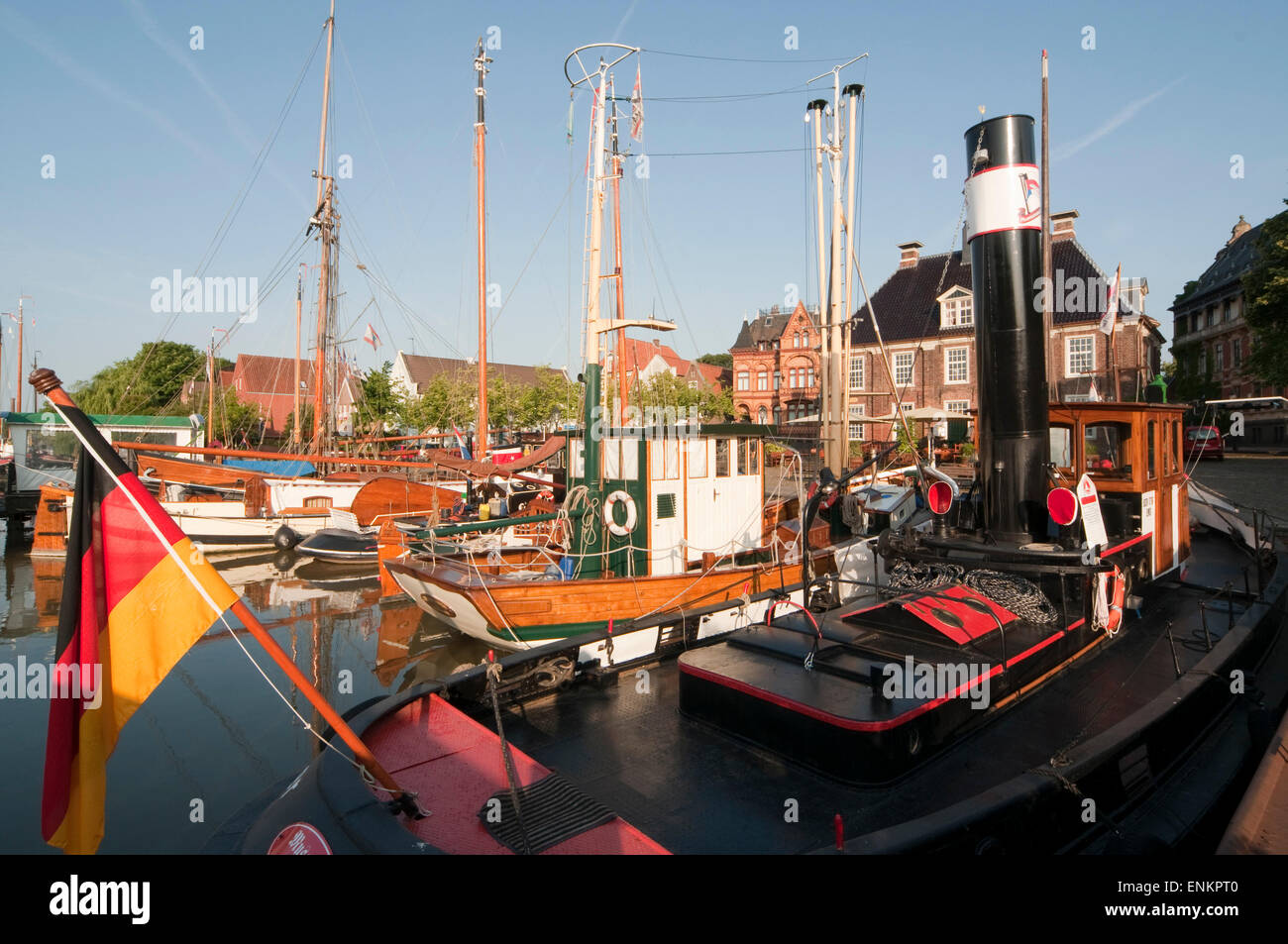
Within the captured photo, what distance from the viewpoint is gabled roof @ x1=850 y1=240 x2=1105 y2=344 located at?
39719 mm

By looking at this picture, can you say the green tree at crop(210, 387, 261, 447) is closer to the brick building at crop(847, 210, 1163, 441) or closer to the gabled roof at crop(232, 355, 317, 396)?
the gabled roof at crop(232, 355, 317, 396)

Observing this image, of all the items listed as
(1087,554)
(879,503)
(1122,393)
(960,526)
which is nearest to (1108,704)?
(1087,554)

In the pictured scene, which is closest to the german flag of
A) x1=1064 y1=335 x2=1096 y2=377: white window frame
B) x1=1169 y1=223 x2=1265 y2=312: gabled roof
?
x1=1064 y1=335 x2=1096 y2=377: white window frame

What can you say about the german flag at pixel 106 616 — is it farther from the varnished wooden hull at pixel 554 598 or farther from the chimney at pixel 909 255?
the chimney at pixel 909 255

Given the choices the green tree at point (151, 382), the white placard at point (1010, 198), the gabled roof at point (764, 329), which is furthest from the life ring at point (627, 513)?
the green tree at point (151, 382)

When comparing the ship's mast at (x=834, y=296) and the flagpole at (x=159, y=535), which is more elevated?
the ship's mast at (x=834, y=296)

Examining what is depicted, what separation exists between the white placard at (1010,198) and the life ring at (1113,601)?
11.0 ft

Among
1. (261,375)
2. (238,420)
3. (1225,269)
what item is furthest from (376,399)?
(1225,269)

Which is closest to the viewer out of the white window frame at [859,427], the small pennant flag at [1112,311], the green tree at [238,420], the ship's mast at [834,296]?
the small pennant flag at [1112,311]

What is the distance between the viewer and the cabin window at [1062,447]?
7875 millimetres

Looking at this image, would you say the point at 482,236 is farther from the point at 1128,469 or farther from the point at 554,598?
the point at 1128,469

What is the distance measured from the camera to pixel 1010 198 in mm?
6594

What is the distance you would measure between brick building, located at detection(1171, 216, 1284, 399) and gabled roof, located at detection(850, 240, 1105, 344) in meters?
14.0
